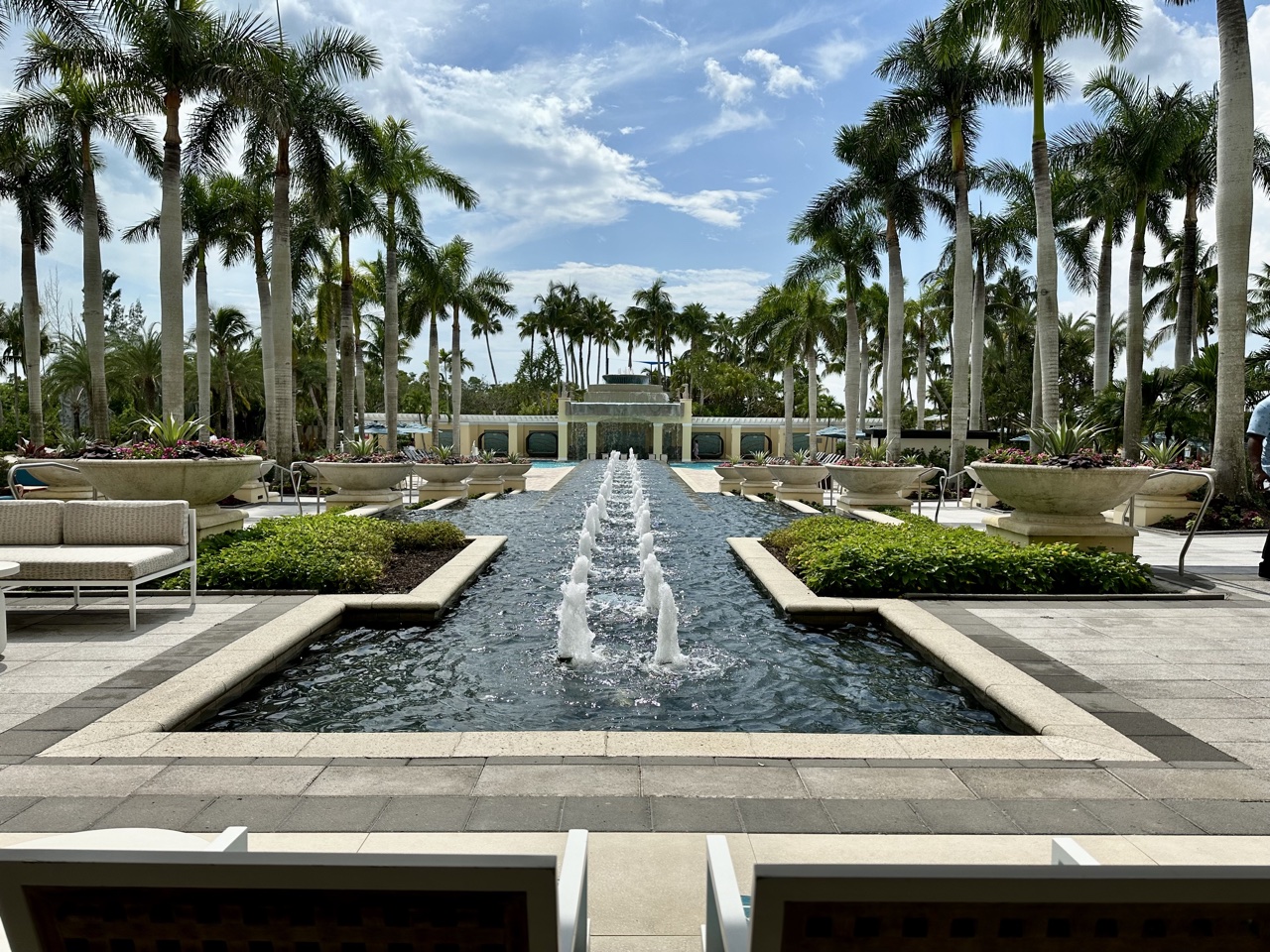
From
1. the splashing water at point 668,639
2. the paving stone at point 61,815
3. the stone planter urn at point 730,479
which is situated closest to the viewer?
the paving stone at point 61,815

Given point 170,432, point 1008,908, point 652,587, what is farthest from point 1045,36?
point 1008,908

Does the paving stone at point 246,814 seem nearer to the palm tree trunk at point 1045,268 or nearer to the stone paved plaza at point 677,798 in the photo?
the stone paved plaza at point 677,798

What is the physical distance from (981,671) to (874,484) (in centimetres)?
1177

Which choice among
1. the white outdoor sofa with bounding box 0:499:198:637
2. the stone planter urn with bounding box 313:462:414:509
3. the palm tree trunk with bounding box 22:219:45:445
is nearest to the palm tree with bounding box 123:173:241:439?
the palm tree trunk with bounding box 22:219:45:445

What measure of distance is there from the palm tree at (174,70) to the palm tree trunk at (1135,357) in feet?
66.5

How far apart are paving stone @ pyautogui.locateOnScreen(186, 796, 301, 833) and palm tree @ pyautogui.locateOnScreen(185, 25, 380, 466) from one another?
1746 centimetres

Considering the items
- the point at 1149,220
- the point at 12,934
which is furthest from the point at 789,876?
the point at 1149,220

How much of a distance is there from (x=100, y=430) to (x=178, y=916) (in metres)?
24.8

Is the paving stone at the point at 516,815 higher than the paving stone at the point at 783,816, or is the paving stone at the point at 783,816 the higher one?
the paving stone at the point at 516,815

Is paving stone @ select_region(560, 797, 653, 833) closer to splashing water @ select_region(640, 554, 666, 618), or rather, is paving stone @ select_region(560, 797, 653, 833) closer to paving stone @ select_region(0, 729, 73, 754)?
paving stone @ select_region(0, 729, 73, 754)

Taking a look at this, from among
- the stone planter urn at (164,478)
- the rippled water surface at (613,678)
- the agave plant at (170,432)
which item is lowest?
the rippled water surface at (613,678)

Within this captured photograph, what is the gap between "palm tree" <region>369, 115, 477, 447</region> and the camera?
84.4 ft

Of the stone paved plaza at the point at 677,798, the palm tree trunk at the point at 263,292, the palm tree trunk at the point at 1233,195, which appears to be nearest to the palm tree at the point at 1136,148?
the palm tree trunk at the point at 1233,195

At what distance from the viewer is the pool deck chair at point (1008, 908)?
1.17 metres
